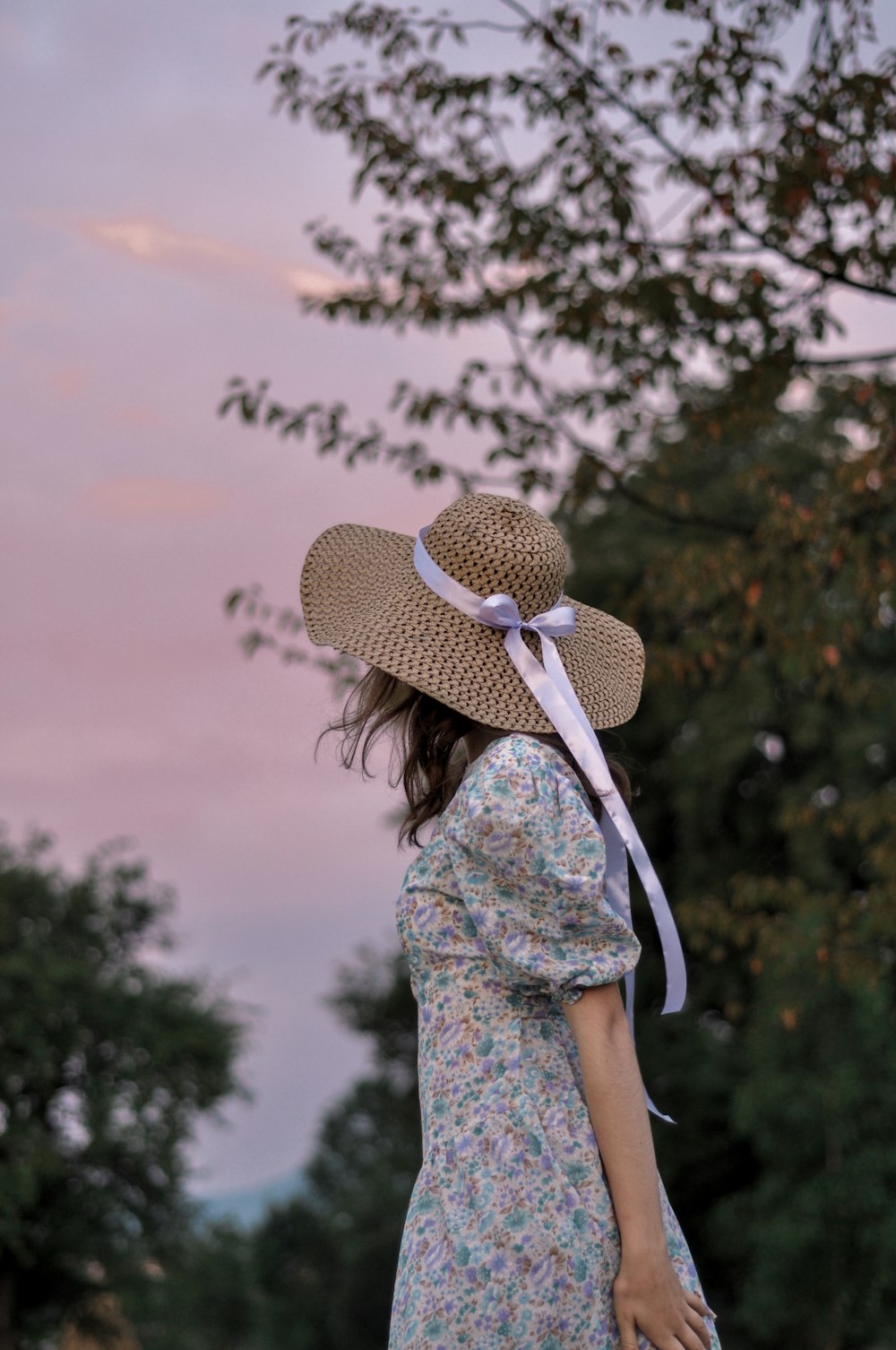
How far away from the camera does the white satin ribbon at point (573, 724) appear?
2297 millimetres

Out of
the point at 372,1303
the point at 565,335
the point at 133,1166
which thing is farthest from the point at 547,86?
the point at 372,1303

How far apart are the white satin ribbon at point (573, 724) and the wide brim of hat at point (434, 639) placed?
0.03 metres

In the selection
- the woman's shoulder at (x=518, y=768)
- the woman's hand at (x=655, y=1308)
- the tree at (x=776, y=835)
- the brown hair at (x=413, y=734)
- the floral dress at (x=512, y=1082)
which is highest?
the tree at (x=776, y=835)

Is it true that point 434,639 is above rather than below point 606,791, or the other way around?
above

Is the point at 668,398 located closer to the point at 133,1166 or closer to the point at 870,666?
the point at 870,666

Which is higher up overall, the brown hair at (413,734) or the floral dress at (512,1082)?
the brown hair at (413,734)

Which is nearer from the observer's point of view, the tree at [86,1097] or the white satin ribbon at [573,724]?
the white satin ribbon at [573,724]

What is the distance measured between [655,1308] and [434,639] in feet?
3.42

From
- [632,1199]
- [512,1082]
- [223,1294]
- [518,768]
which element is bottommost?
[632,1199]

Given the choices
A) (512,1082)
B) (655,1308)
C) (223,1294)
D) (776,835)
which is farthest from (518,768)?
(223,1294)

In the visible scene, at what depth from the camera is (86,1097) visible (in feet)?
66.2

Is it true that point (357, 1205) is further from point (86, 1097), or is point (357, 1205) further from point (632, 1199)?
point (632, 1199)

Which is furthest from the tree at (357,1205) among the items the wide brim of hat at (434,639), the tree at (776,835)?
the wide brim of hat at (434,639)

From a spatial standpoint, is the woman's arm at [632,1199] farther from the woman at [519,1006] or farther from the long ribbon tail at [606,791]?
the long ribbon tail at [606,791]
